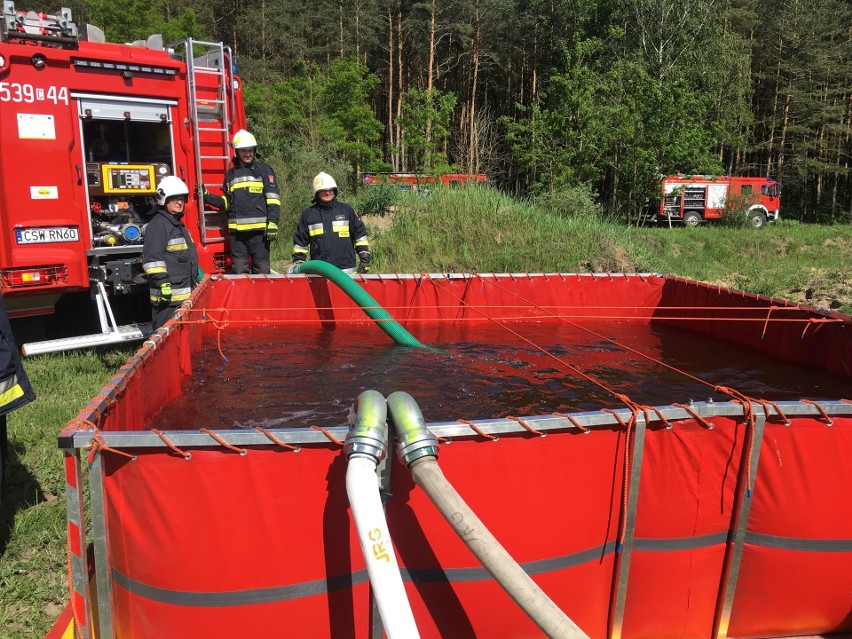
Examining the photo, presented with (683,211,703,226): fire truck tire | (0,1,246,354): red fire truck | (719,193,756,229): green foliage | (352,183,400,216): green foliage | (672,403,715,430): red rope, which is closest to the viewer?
(672,403,715,430): red rope

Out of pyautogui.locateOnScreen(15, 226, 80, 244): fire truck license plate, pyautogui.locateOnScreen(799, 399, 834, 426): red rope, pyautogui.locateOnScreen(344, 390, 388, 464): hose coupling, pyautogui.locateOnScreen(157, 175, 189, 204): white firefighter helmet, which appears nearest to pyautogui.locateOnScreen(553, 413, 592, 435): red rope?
pyautogui.locateOnScreen(344, 390, 388, 464): hose coupling

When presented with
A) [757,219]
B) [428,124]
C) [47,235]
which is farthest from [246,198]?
[757,219]

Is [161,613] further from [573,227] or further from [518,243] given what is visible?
[573,227]

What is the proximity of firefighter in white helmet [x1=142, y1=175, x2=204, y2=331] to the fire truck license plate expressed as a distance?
122 centimetres

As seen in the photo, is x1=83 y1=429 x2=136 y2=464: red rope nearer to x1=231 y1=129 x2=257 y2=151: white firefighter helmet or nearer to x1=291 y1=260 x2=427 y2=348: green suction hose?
x1=291 y1=260 x2=427 y2=348: green suction hose

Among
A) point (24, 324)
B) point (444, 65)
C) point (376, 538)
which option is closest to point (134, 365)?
point (376, 538)

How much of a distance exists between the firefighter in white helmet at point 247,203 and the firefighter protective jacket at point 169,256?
149 centimetres

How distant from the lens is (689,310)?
6.94m

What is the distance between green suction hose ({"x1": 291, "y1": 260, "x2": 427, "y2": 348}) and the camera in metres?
6.16

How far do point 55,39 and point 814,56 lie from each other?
36789mm

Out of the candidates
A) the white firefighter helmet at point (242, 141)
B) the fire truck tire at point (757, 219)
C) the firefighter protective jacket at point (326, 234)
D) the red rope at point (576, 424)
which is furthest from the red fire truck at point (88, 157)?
the fire truck tire at point (757, 219)

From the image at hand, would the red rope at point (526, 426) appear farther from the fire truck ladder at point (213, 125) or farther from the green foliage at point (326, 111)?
the green foliage at point (326, 111)

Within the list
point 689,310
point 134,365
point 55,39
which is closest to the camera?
point 134,365

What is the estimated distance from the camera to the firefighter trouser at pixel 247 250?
764 centimetres
